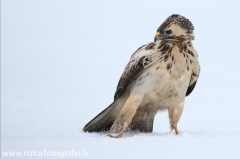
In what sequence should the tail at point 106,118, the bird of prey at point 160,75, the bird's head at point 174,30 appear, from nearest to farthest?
1. the bird of prey at point 160,75
2. the bird's head at point 174,30
3. the tail at point 106,118

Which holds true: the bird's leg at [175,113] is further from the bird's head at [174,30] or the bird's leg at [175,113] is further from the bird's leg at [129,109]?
the bird's head at [174,30]

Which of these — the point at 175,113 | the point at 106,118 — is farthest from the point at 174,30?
the point at 106,118

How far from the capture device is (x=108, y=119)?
10.5 meters

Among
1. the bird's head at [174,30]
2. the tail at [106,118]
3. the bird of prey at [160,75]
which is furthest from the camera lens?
the tail at [106,118]

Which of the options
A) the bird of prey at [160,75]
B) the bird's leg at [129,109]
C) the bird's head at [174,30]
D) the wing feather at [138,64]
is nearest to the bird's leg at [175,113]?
the bird of prey at [160,75]

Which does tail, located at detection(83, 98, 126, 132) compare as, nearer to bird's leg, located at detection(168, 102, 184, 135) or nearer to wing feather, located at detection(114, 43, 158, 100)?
wing feather, located at detection(114, 43, 158, 100)

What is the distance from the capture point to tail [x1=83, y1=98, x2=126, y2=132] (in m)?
10.3

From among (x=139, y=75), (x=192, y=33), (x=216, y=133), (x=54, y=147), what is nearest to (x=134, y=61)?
(x=139, y=75)

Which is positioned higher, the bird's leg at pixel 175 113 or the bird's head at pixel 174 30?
the bird's head at pixel 174 30

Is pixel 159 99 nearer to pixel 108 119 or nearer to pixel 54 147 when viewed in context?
pixel 108 119

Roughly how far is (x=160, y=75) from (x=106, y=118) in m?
1.35

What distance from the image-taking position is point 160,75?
9812 millimetres

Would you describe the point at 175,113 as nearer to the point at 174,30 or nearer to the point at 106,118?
the point at 106,118

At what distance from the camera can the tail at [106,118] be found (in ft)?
33.9
